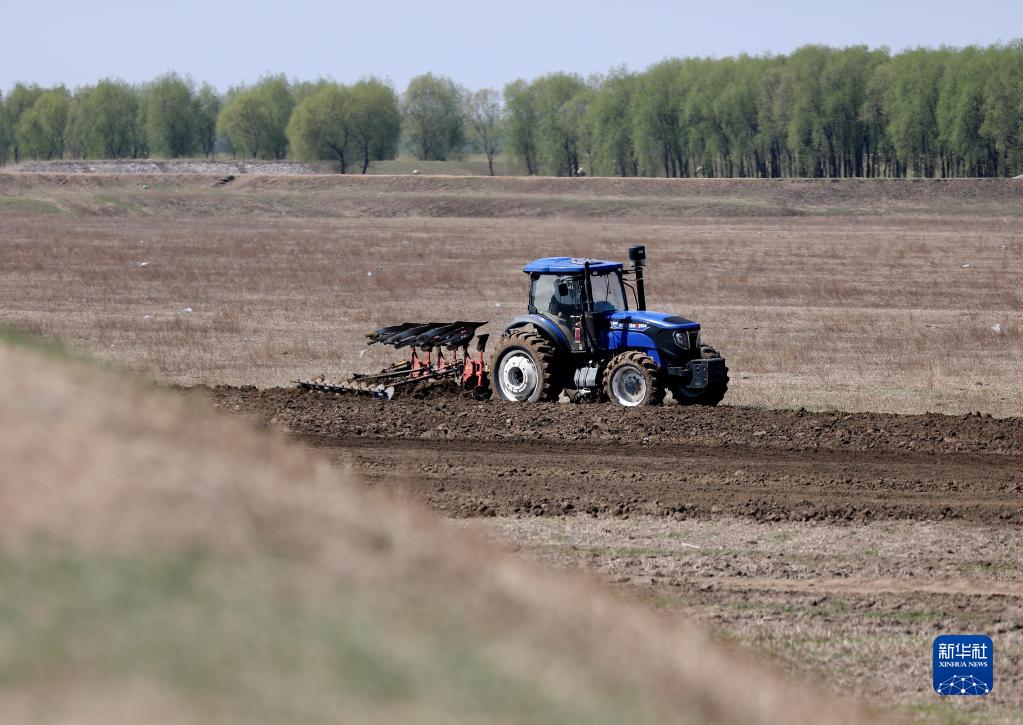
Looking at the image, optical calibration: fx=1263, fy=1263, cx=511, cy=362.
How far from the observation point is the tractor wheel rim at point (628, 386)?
16406mm

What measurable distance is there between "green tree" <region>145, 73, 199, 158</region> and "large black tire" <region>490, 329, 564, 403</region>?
129 meters

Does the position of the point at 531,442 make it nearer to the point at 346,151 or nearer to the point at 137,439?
the point at 137,439

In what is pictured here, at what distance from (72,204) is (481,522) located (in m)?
74.2

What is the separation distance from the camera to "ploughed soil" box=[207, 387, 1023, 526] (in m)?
12.2

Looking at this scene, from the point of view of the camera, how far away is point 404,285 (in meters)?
35.0

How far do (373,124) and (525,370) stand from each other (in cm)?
11525

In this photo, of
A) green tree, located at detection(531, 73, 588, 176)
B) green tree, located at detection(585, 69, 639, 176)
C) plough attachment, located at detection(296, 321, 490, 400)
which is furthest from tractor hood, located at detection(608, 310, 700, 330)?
green tree, located at detection(531, 73, 588, 176)

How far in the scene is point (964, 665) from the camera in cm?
788

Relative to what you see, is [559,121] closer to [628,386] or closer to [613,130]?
[613,130]

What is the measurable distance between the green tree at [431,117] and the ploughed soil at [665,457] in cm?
12818

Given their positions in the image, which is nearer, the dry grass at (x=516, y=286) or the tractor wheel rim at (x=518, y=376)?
the tractor wheel rim at (x=518, y=376)

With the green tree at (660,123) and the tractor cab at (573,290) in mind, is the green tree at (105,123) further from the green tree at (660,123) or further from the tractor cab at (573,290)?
the tractor cab at (573,290)

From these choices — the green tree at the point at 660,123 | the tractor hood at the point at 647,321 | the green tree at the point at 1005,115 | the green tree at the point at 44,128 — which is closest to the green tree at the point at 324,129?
the green tree at the point at 660,123

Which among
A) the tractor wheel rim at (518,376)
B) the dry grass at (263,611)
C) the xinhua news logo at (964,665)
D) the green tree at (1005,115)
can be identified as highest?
the green tree at (1005,115)
